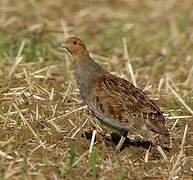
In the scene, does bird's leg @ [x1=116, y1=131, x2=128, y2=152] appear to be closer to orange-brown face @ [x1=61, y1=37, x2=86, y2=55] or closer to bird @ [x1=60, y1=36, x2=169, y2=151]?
bird @ [x1=60, y1=36, x2=169, y2=151]

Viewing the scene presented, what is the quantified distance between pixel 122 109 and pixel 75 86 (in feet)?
6.43

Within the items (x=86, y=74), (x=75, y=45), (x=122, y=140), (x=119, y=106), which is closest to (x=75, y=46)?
(x=75, y=45)

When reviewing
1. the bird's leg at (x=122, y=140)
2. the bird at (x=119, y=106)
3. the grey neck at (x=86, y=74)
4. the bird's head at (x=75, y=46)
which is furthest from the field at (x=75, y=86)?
the bird's head at (x=75, y=46)

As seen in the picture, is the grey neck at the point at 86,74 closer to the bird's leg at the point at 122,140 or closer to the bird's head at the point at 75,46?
the bird's head at the point at 75,46

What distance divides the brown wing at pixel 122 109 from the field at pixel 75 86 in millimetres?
297

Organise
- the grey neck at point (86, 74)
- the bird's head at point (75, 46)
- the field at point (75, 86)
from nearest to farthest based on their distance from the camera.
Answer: the field at point (75, 86)
the grey neck at point (86, 74)
the bird's head at point (75, 46)

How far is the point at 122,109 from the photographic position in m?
7.09

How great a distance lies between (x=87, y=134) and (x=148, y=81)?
7.17 feet

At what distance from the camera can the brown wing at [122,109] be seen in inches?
278

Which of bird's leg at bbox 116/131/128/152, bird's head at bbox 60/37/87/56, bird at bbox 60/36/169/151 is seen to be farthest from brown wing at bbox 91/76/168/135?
bird's head at bbox 60/37/87/56

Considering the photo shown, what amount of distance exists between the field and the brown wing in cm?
30

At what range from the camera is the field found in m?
6.80

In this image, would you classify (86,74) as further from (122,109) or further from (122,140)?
(122,140)

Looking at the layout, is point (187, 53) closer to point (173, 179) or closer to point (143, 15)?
point (143, 15)
